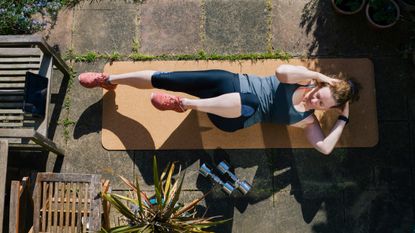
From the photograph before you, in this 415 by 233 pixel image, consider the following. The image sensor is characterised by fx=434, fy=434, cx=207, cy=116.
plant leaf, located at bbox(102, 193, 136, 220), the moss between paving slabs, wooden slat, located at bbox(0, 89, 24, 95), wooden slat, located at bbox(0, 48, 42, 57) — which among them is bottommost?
plant leaf, located at bbox(102, 193, 136, 220)

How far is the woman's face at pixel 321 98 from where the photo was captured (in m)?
3.65

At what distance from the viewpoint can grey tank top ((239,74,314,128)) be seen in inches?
155

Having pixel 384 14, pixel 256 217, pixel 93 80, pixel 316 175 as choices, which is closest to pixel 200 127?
pixel 256 217

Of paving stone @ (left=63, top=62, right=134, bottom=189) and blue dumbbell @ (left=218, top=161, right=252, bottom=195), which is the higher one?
paving stone @ (left=63, top=62, right=134, bottom=189)

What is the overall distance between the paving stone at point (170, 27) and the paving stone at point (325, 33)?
850mm

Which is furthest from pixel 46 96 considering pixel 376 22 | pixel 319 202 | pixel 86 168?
pixel 376 22

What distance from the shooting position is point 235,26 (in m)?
4.60

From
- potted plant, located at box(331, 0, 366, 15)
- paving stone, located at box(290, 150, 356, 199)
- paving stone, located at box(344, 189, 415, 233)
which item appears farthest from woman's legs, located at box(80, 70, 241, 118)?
paving stone, located at box(344, 189, 415, 233)

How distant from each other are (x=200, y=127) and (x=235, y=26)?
114 centimetres

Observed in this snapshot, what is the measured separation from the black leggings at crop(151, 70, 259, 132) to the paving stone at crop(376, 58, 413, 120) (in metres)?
1.42

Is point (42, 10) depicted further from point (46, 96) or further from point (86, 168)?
point (86, 168)

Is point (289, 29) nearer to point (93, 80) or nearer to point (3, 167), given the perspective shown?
point (93, 80)

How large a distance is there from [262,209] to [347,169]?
94 cm

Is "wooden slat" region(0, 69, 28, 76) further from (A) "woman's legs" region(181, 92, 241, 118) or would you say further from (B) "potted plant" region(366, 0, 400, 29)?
(B) "potted plant" region(366, 0, 400, 29)
